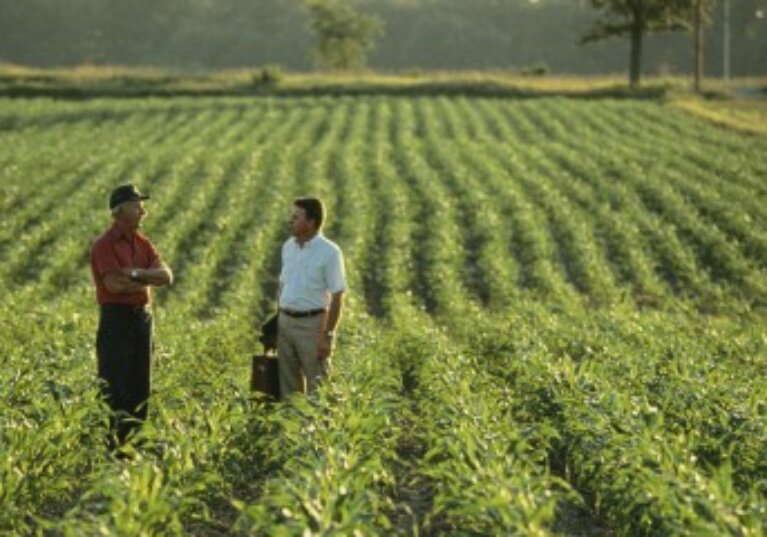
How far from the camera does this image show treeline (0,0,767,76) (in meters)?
112

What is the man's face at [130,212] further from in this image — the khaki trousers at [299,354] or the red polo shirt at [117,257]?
the khaki trousers at [299,354]

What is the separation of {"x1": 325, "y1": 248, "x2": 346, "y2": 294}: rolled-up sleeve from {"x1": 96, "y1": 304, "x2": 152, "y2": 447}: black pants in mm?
1373

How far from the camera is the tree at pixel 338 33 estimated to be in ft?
248

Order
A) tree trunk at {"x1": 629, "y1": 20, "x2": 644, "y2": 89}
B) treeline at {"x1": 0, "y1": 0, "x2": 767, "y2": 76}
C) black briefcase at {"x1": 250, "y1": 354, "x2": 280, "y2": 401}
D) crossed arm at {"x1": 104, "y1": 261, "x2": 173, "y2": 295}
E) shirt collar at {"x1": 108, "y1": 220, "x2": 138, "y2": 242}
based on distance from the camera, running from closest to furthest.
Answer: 1. crossed arm at {"x1": 104, "y1": 261, "x2": 173, "y2": 295}
2. shirt collar at {"x1": 108, "y1": 220, "x2": 138, "y2": 242}
3. black briefcase at {"x1": 250, "y1": 354, "x2": 280, "y2": 401}
4. tree trunk at {"x1": 629, "y1": 20, "x2": 644, "y2": 89}
5. treeline at {"x1": 0, "y1": 0, "x2": 767, "y2": 76}

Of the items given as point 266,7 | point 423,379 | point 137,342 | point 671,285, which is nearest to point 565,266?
point 671,285

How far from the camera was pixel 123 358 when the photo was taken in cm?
888

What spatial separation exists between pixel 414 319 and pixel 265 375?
740 cm

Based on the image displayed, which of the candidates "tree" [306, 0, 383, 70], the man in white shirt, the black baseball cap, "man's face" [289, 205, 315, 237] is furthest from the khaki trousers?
"tree" [306, 0, 383, 70]

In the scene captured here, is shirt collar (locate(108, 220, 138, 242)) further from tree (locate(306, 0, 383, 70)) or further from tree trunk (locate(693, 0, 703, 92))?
tree (locate(306, 0, 383, 70))

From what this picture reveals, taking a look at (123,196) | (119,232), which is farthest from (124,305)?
(123,196)

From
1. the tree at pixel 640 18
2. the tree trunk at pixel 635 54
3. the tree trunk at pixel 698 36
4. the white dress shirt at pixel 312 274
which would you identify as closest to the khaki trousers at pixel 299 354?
the white dress shirt at pixel 312 274

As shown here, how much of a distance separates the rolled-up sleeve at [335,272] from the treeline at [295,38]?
99.4m

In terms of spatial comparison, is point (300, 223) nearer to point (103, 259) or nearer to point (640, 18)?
point (103, 259)

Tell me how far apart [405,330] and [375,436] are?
694 centimetres
